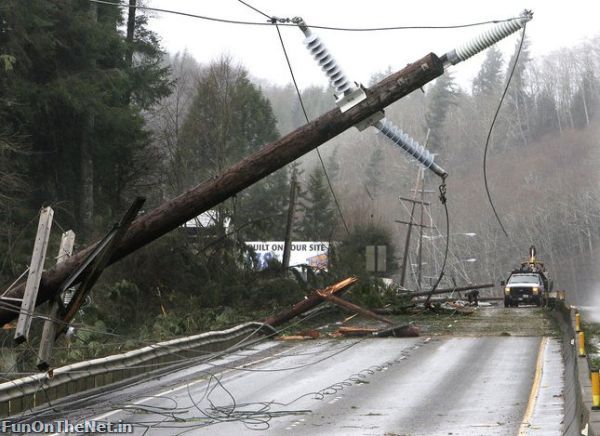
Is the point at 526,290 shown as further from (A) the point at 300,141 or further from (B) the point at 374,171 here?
(B) the point at 374,171

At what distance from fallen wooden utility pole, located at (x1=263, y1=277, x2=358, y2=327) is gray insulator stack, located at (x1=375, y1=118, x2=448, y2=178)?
35.3 feet

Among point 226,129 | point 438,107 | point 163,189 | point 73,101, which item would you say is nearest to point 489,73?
point 438,107

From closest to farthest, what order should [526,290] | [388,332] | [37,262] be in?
[37,262] → [388,332] → [526,290]

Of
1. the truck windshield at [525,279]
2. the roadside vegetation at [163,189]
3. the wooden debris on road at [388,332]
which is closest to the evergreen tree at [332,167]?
the roadside vegetation at [163,189]

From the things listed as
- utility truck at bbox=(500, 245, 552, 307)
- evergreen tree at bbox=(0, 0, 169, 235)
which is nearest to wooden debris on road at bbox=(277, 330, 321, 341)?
evergreen tree at bbox=(0, 0, 169, 235)

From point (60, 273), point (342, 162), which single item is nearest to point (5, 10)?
point (60, 273)

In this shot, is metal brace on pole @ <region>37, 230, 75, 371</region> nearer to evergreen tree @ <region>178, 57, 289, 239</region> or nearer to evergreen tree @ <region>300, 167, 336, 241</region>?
evergreen tree @ <region>178, 57, 289, 239</region>

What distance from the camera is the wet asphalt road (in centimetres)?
1395

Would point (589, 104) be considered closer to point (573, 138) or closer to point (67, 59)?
point (573, 138)

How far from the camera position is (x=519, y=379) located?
62.3 feet

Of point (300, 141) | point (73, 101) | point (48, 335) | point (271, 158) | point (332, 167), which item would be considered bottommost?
point (48, 335)

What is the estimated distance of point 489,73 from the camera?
5807 inches

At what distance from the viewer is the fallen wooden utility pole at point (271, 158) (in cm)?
1631

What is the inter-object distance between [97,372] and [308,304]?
11306 millimetres
